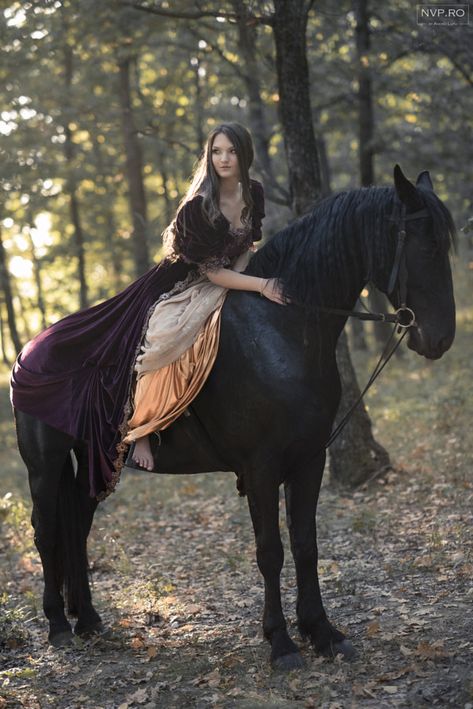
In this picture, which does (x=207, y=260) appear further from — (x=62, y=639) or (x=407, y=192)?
(x=62, y=639)

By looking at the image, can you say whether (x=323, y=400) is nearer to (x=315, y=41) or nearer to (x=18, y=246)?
(x=315, y=41)

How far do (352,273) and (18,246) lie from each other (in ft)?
95.0

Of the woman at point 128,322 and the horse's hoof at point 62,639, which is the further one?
the horse's hoof at point 62,639

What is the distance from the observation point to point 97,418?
4957 mm

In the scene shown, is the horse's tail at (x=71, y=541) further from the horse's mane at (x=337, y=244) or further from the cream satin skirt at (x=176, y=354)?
the horse's mane at (x=337, y=244)

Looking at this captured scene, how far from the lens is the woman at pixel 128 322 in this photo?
4.45m

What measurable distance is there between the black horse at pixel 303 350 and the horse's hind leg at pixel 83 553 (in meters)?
0.97

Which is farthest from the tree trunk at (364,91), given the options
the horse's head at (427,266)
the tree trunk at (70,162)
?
the horse's head at (427,266)

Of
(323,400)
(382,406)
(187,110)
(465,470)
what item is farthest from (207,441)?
(187,110)

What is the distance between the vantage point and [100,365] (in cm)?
496

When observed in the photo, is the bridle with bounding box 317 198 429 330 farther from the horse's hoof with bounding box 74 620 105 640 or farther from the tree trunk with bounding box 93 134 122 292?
the tree trunk with bounding box 93 134 122 292

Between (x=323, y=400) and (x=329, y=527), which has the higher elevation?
(x=323, y=400)

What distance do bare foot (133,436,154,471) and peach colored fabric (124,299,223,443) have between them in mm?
77

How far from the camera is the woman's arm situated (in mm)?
4379
